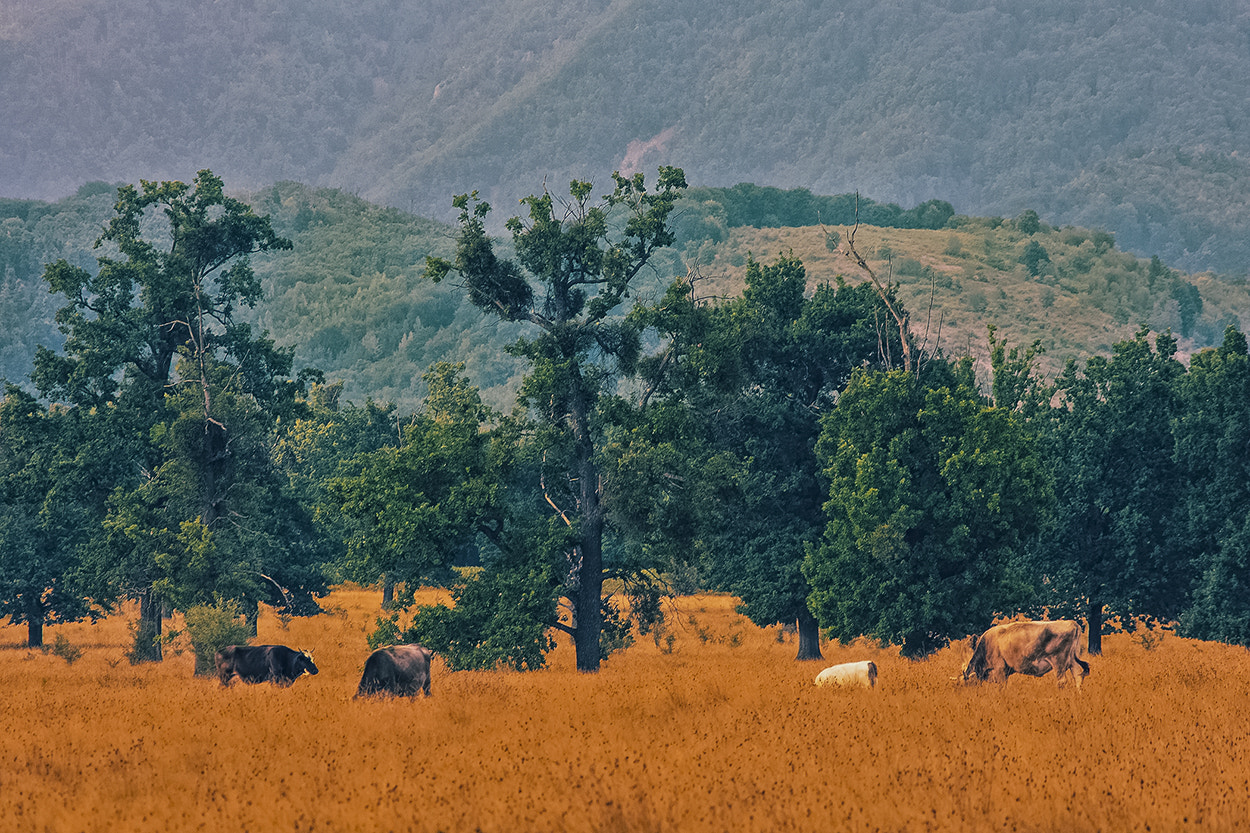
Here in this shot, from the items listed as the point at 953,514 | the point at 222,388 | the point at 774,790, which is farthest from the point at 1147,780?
the point at 222,388

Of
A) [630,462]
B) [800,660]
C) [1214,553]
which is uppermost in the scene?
[630,462]

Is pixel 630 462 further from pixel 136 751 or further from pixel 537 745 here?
pixel 136 751

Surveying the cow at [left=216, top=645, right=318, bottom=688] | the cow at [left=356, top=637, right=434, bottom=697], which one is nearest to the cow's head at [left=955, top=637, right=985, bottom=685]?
the cow at [left=356, top=637, right=434, bottom=697]

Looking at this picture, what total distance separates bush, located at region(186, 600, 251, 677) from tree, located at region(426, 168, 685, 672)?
8.47m

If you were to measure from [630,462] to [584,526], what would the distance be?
97.8 inches

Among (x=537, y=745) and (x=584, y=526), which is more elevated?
(x=584, y=526)

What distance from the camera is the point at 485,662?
90.3 feet

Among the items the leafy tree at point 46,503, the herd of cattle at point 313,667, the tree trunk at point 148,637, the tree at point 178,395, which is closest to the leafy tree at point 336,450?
the leafy tree at point 46,503

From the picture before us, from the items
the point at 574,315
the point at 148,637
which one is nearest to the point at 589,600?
the point at 574,315

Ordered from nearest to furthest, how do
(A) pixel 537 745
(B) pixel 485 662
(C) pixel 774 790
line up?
(C) pixel 774 790 → (A) pixel 537 745 → (B) pixel 485 662

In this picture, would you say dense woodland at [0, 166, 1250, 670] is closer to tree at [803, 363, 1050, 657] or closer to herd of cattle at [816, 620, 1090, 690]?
tree at [803, 363, 1050, 657]

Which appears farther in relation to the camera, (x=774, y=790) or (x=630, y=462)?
(x=630, y=462)

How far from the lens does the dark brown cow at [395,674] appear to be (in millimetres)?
22406

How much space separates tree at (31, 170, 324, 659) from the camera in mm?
31609
